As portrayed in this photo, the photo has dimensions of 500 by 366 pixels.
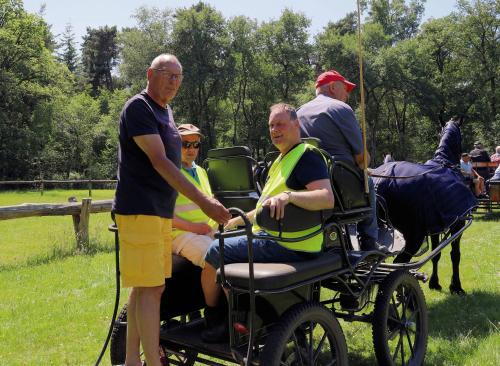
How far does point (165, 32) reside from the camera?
43.8m

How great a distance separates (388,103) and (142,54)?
2127cm

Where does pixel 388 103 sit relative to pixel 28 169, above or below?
above

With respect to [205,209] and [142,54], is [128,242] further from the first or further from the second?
[142,54]

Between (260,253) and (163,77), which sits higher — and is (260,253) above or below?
below

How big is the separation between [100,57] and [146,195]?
234 ft

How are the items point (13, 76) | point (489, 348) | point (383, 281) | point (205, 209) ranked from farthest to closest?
point (13, 76)
point (489, 348)
point (383, 281)
point (205, 209)

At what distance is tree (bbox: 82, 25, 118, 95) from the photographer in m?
69.1

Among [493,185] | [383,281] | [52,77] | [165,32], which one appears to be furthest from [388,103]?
[383,281]

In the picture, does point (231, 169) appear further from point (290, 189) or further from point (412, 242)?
point (412, 242)

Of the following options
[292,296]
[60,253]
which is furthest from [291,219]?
[60,253]

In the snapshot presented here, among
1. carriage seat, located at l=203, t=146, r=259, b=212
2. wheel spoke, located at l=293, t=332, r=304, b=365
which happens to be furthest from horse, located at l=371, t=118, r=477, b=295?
wheel spoke, located at l=293, t=332, r=304, b=365

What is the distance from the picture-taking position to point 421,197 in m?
5.25

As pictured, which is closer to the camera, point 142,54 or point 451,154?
point 451,154

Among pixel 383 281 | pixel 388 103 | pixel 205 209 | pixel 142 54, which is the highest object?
pixel 142 54
